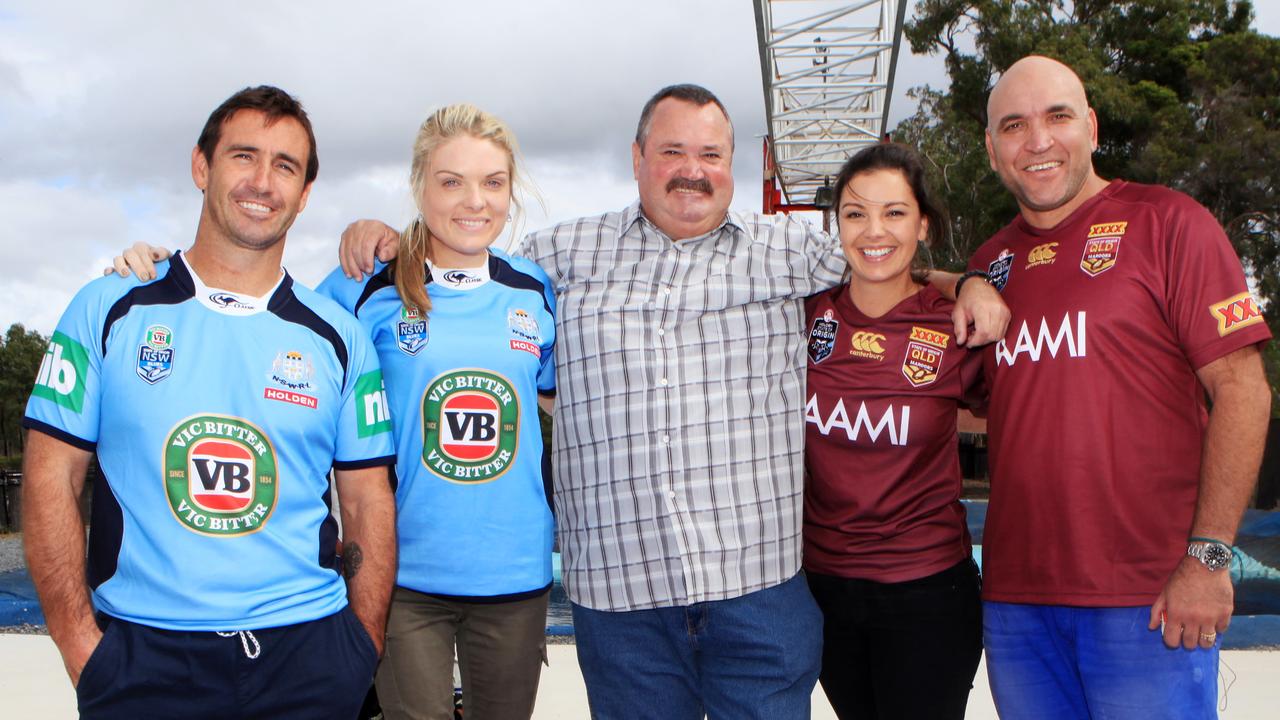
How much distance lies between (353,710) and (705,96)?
1.78 m

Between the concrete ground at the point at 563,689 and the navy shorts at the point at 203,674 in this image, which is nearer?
the navy shorts at the point at 203,674

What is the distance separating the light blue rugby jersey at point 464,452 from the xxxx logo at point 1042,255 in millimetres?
1349

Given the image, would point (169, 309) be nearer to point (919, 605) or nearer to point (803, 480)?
point (803, 480)

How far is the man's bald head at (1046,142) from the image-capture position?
2693 millimetres

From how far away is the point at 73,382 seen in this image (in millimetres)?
2072

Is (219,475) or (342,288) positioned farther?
(342,288)

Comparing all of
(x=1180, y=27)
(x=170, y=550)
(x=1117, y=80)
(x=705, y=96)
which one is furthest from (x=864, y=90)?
(x=170, y=550)

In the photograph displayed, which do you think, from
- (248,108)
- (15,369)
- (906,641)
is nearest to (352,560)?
(248,108)

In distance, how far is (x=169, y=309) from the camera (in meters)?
2.16

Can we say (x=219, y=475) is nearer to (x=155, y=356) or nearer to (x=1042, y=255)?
(x=155, y=356)

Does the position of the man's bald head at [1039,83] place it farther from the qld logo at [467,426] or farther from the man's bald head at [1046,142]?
the qld logo at [467,426]

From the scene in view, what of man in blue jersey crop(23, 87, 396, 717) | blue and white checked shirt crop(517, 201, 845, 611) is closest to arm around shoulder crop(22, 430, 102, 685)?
man in blue jersey crop(23, 87, 396, 717)

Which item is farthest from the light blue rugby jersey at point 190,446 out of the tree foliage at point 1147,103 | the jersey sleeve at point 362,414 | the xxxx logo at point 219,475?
the tree foliage at point 1147,103

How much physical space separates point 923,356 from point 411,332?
1.33m
